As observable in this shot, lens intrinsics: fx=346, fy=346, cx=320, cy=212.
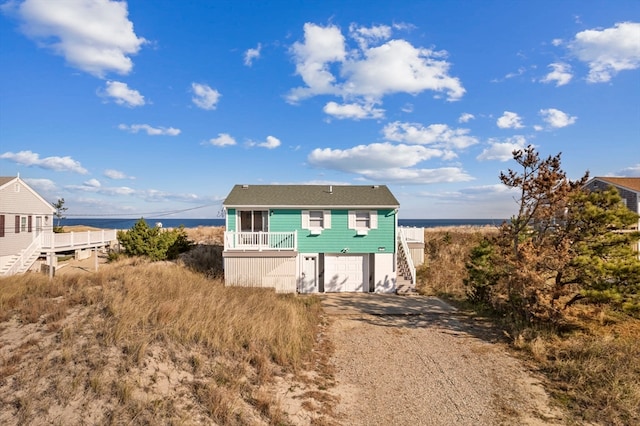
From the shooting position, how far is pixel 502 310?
551 inches

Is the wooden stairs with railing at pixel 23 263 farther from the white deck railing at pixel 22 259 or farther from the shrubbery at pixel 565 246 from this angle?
the shrubbery at pixel 565 246

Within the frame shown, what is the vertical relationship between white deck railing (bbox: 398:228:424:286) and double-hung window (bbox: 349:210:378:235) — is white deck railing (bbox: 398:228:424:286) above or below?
below

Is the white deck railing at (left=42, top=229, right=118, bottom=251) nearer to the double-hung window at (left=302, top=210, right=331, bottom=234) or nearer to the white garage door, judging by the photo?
the double-hung window at (left=302, top=210, right=331, bottom=234)

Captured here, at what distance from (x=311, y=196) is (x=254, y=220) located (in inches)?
140

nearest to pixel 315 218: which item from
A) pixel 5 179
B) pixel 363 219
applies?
pixel 363 219

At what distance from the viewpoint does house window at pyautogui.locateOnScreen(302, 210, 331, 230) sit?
19.2 metres

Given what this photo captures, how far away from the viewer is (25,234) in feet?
78.7

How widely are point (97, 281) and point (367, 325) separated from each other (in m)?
10.5

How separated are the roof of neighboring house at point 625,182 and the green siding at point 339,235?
69.0 ft

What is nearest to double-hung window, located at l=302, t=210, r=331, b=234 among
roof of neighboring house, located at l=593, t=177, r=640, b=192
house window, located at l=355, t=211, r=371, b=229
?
house window, located at l=355, t=211, r=371, b=229

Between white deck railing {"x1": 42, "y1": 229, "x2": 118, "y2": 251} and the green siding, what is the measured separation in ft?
50.7

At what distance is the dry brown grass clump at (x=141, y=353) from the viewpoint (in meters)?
6.52

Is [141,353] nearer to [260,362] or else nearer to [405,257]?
[260,362]

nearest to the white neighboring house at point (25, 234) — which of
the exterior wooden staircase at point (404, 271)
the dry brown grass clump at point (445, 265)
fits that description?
the exterior wooden staircase at point (404, 271)
